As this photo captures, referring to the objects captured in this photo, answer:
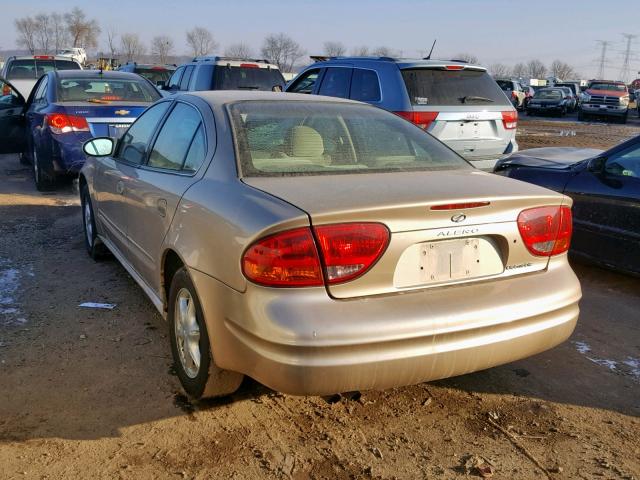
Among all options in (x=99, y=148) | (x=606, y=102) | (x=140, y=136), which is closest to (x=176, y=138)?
(x=140, y=136)

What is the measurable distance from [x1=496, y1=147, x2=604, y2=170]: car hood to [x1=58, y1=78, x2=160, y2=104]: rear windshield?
16.3 ft

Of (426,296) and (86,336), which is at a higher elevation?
(426,296)

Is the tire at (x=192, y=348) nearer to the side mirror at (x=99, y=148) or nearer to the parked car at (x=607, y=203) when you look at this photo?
the side mirror at (x=99, y=148)

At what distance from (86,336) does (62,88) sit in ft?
18.5

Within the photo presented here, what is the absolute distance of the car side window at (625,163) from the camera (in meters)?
5.19

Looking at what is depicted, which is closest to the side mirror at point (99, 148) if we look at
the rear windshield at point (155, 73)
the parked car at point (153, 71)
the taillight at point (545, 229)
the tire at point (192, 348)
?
the tire at point (192, 348)

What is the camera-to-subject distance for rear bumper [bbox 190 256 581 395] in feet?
8.20

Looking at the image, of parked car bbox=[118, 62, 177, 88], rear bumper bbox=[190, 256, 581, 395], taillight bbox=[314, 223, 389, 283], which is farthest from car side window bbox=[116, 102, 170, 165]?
parked car bbox=[118, 62, 177, 88]

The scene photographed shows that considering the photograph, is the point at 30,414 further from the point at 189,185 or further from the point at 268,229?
the point at 268,229

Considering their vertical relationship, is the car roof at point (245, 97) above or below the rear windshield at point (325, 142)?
above

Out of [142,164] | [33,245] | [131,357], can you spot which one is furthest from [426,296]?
[33,245]

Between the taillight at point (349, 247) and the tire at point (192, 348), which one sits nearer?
the taillight at point (349, 247)

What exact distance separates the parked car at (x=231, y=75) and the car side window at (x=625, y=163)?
24.3 feet

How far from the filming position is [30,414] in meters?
3.12
